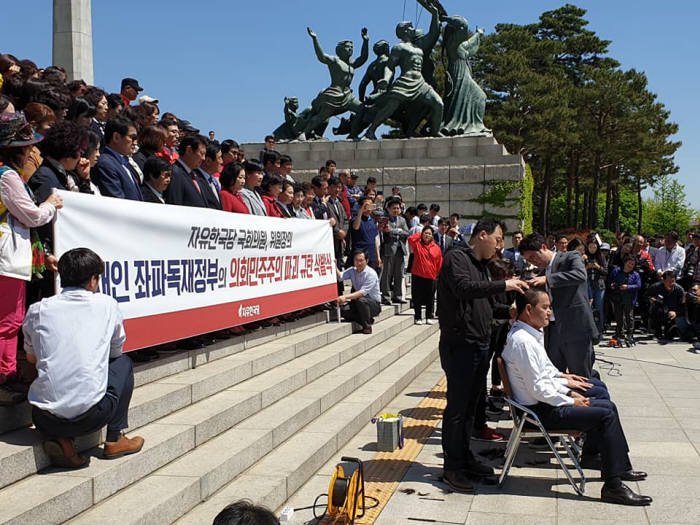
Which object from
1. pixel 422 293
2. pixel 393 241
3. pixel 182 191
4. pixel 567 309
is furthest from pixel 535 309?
pixel 393 241

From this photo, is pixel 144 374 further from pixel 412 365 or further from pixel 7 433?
pixel 412 365

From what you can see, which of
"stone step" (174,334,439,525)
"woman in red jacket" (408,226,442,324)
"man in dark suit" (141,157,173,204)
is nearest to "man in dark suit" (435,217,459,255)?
"woman in red jacket" (408,226,442,324)

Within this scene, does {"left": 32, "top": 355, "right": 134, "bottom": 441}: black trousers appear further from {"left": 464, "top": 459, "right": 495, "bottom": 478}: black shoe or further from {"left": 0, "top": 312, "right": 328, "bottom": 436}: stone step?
{"left": 464, "top": 459, "right": 495, "bottom": 478}: black shoe

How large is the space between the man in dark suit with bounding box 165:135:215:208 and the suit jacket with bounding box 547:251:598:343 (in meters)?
3.26

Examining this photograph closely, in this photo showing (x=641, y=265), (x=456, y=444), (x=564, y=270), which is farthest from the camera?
(x=641, y=265)

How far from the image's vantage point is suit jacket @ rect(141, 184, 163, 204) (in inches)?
229

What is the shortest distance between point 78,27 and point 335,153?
1109 centimetres

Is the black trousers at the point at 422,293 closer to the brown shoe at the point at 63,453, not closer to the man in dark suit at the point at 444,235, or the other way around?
the man in dark suit at the point at 444,235

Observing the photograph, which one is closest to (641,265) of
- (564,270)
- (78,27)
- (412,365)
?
(412,365)

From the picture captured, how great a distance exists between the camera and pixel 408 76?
22766 mm

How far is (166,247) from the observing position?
18.3 ft

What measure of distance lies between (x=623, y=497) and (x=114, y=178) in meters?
4.38

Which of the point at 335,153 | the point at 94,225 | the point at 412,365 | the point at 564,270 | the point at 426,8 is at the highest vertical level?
the point at 426,8

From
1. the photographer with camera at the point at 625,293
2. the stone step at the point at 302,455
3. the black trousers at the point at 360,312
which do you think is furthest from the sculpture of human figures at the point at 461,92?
the stone step at the point at 302,455
